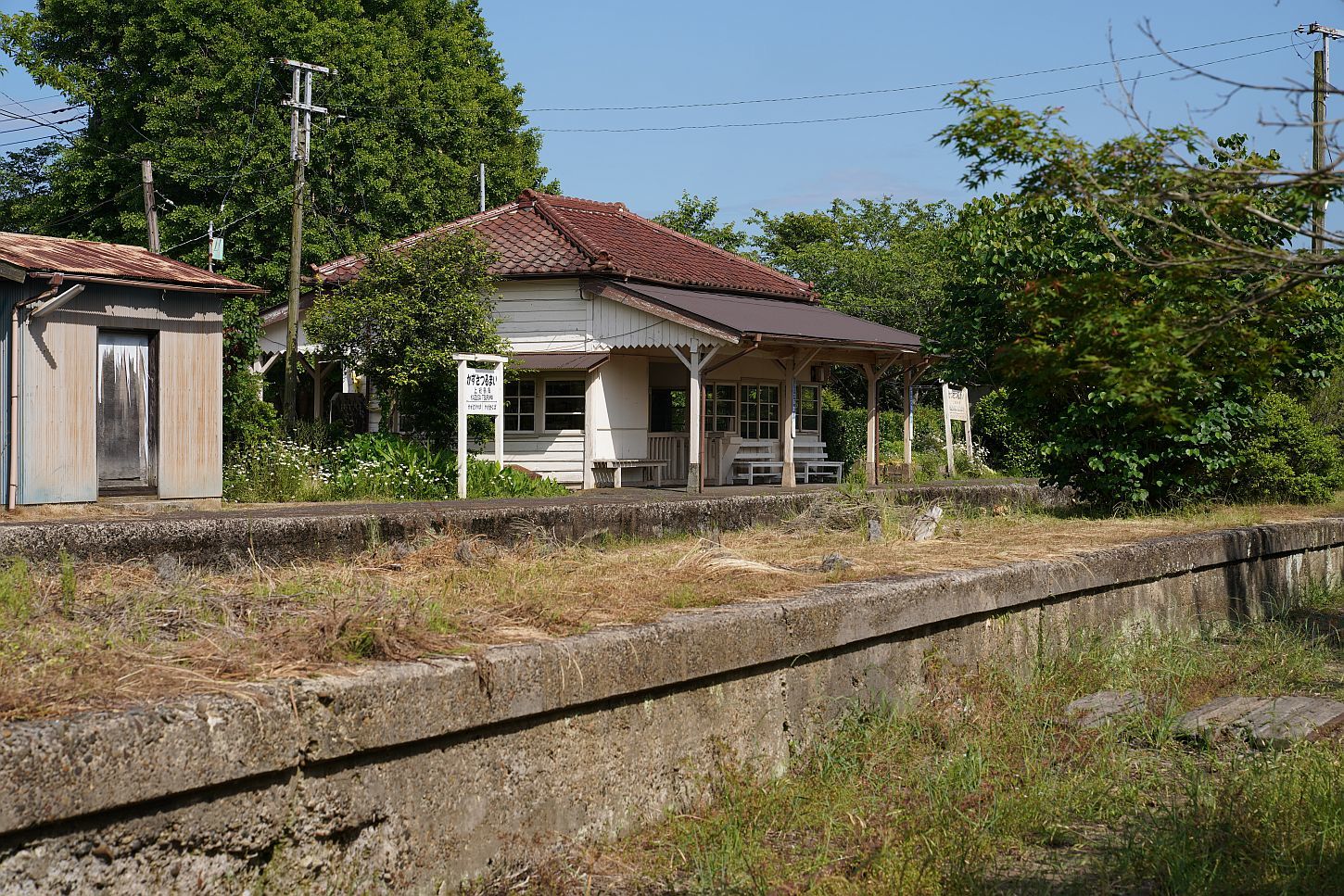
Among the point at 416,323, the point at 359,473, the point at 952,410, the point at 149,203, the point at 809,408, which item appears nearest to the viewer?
the point at 359,473

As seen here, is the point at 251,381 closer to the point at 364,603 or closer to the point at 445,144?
the point at 364,603

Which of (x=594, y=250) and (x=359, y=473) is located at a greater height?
(x=594, y=250)

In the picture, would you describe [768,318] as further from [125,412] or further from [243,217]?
[243,217]

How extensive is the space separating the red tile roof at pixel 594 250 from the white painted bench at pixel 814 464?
3.05 metres

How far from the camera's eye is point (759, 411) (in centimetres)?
2433

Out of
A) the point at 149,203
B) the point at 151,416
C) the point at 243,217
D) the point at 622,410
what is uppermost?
the point at 243,217

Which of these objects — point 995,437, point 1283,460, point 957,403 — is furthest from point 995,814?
point 995,437

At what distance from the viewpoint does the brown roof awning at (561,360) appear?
20.6m

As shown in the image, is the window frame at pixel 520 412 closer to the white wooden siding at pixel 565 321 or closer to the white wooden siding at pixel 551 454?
the white wooden siding at pixel 551 454

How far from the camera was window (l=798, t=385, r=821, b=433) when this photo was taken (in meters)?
25.4

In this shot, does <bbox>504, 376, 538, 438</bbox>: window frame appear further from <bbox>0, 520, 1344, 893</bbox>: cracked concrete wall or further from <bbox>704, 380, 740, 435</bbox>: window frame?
<bbox>0, 520, 1344, 893</bbox>: cracked concrete wall

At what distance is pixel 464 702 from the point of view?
4332mm

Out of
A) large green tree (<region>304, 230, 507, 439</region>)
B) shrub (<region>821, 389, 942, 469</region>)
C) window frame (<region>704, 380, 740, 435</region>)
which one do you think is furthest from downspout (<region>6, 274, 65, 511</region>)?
shrub (<region>821, 389, 942, 469</region>)

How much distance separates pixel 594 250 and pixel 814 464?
5749 millimetres
